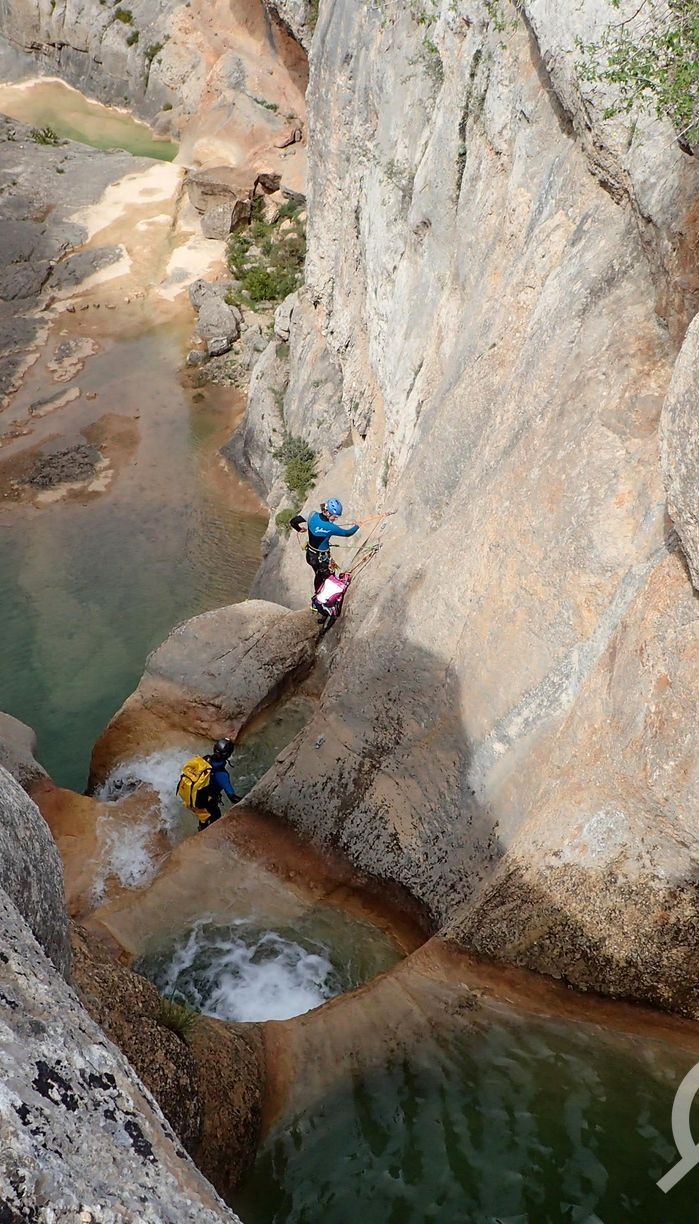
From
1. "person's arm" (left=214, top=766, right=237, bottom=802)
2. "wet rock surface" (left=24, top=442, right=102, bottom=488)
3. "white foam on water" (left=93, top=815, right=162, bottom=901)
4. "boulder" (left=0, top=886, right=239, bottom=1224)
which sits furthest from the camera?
"wet rock surface" (left=24, top=442, right=102, bottom=488)

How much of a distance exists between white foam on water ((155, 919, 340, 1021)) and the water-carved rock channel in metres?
0.03

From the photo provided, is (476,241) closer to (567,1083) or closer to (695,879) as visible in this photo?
(695,879)

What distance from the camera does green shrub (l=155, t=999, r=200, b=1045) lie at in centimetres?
715

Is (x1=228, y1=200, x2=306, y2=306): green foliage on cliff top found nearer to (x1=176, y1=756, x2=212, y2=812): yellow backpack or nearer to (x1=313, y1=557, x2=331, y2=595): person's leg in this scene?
(x1=313, y1=557, x2=331, y2=595): person's leg

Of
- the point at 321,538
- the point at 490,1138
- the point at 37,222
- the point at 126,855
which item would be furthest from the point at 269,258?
the point at 490,1138

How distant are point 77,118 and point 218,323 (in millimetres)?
21777

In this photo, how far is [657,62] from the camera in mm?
7219

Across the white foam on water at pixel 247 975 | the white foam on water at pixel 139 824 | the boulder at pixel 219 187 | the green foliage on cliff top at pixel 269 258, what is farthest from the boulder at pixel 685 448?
the boulder at pixel 219 187

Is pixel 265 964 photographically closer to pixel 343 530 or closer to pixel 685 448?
pixel 343 530

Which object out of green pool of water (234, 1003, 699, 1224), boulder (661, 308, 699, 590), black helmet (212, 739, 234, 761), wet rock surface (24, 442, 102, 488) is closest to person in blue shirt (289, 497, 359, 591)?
black helmet (212, 739, 234, 761)

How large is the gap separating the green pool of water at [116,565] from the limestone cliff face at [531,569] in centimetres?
624

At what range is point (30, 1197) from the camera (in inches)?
120

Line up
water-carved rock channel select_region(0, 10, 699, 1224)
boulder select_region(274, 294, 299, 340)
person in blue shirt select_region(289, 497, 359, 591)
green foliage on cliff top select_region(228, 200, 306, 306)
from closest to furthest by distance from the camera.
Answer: water-carved rock channel select_region(0, 10, 699, 1224) → person in blue shirt select_region(289, 497, 359, 591) → boulder select_region(274, 294, 299, 340) → green foliage on cliff top select_region(228, 200, 306, 306)

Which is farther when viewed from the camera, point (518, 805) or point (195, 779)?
point (195, 779)
